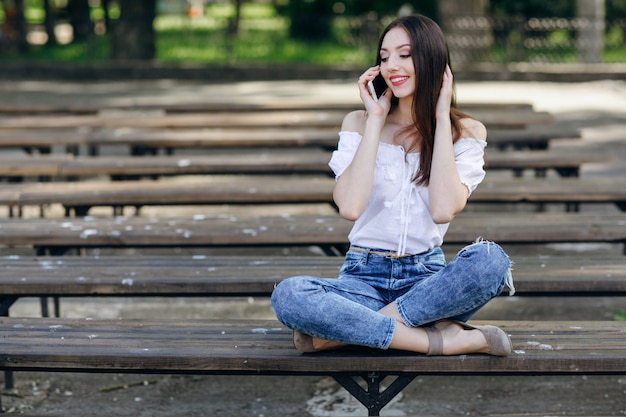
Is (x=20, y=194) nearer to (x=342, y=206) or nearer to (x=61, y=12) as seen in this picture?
(x=342, y=206)

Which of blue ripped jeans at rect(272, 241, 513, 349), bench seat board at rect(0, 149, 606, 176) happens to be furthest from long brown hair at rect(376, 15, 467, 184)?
bench seat board at rect(0, 149, 606, 176)

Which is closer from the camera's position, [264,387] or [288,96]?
[264,387]

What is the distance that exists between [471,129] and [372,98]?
0.37 meters

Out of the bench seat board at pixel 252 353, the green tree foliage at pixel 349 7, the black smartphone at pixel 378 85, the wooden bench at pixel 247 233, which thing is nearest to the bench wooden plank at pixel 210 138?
the wooden bench at pixel 247 233

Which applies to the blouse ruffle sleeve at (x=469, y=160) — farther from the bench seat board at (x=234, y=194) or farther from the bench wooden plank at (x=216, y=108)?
the bench wooden plank at (x=216, y=108)

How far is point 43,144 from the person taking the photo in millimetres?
7516

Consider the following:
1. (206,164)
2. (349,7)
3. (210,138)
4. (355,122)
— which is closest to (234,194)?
(206,164)

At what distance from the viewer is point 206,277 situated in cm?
430

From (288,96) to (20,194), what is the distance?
1011 cm

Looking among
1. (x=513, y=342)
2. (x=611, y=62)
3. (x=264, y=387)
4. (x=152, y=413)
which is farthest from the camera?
(x=611, y=62)

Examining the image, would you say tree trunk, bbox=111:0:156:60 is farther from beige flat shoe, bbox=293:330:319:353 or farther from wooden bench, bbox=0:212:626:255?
beige flat shoe, bbox=293:330:319:353

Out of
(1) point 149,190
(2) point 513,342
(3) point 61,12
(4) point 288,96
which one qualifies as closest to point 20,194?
(1) point 149,190

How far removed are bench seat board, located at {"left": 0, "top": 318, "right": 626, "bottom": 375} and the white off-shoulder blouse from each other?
409 mm

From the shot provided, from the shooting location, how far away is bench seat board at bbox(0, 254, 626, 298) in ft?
13.9
